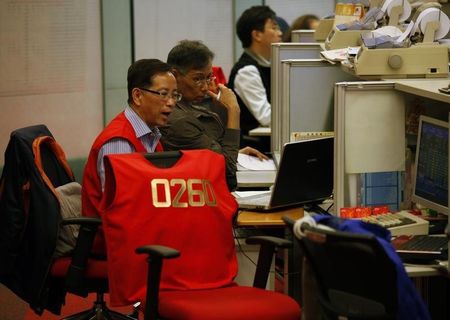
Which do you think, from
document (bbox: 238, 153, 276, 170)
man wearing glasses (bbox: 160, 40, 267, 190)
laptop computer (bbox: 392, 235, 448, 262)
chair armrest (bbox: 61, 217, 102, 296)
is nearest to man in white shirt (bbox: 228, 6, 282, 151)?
document (bbox: 238, 153, 276, 170)

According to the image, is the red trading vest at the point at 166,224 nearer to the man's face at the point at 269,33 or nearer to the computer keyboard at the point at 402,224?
the computer keyboard at the point at 402,224

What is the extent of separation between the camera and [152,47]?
7293mm

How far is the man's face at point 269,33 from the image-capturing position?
677 centimetres

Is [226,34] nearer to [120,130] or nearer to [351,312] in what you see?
[120,130]

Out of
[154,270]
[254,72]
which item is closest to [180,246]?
[154,270]

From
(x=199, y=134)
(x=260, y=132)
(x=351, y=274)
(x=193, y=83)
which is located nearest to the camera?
(x=351, y=274)

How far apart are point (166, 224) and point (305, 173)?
800mm

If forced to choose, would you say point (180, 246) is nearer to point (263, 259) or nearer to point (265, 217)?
point (263, 259)

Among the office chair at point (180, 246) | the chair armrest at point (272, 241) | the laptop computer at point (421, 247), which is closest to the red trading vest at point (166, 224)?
the office chair at point (180, 246)

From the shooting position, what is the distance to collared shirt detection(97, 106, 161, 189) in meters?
4.13

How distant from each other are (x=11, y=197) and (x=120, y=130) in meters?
0.56

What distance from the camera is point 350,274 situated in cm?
296

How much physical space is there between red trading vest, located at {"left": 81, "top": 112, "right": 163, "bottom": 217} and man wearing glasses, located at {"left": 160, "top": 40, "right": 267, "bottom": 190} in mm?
407

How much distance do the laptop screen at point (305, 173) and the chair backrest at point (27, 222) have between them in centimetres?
95
